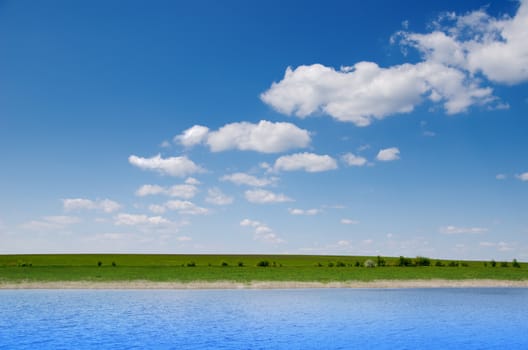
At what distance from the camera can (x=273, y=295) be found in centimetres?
5806

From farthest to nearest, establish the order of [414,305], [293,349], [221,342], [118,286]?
[118,286] < [414,305] < [221,342] < [293,349]

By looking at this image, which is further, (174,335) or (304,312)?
(304,312)

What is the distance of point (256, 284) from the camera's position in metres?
68.5

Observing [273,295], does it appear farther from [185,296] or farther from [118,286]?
[118,286]

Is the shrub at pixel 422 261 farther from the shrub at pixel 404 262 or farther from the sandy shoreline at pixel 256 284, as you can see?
the sandy shoreline at pixel 256 284

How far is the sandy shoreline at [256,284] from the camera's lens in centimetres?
6550

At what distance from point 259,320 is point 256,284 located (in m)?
29.5

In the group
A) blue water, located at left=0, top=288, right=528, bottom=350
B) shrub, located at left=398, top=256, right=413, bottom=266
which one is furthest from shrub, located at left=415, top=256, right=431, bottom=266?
blue water, located at left=0, top=288, right=528, bottom=350

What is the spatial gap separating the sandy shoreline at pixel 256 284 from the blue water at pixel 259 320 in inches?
237

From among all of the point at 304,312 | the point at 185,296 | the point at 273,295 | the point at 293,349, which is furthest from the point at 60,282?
the point at 293,349

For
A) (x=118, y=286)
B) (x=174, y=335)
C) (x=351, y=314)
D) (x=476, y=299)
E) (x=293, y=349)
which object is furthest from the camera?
(x=118, y=286)

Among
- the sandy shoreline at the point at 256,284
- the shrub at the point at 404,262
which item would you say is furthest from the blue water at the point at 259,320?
the shrub at the point at 404,262

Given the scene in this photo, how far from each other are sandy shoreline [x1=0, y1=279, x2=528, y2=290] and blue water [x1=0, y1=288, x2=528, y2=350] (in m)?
6.03

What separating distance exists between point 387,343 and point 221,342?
10660 mm
